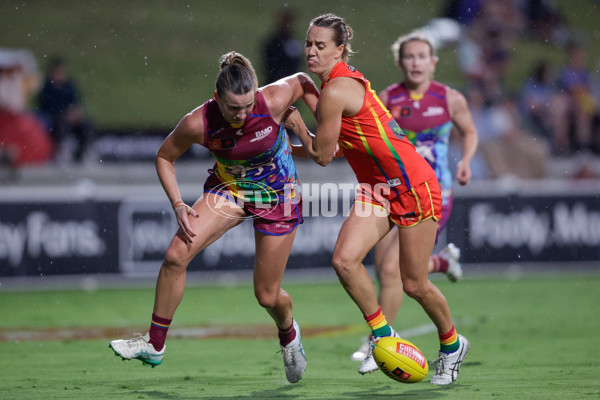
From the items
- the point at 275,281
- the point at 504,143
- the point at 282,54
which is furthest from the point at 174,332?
the point at 504,143

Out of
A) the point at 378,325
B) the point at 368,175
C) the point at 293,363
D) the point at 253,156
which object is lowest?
the point at 293,363

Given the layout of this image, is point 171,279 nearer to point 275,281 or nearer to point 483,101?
point 275,281

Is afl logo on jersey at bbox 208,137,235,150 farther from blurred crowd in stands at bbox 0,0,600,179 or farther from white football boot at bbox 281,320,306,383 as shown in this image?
blurred crowd in stands at bbox 0,0,600,179

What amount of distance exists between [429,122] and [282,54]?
660cm

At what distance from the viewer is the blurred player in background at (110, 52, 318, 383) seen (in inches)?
238

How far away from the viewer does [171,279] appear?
6.14 meters

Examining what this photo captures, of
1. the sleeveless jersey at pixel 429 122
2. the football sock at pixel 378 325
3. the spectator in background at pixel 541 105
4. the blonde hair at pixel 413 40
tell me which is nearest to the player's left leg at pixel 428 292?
the football sock at pixel 378 325

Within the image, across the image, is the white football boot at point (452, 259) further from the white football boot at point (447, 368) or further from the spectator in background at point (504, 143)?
the spectator in background at point (504, 143)

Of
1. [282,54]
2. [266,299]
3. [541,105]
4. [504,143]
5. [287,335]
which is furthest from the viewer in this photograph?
[541,105]

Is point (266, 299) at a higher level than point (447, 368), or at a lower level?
higher

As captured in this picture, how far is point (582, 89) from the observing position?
1744cm

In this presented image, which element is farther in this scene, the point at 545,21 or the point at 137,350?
the point at 545,21

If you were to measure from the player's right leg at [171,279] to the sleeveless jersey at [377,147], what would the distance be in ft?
3.27

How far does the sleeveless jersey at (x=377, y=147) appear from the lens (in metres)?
6.00
